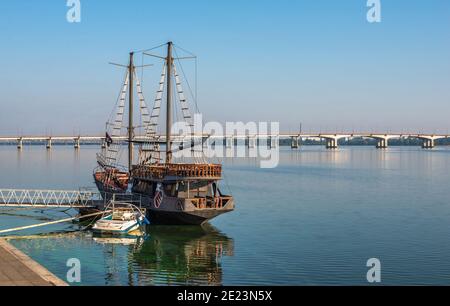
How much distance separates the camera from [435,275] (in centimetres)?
3203

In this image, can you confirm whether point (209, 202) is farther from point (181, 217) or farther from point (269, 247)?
point (269, 247)

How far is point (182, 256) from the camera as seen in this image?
37438 mm

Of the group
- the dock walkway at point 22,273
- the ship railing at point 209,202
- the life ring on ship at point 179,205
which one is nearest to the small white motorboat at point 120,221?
the life ring on ship at point 179,205

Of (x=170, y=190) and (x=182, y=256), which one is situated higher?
(x=170, y=190)

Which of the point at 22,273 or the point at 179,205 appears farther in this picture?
the point at 179,205

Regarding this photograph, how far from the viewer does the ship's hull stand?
46.0 m

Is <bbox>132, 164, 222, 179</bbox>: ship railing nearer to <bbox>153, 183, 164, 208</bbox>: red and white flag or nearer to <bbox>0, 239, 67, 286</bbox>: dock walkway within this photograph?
<bbox>153, 183, 164, 208</bbox>: red and white flag

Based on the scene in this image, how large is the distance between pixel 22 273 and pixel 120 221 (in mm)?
22404

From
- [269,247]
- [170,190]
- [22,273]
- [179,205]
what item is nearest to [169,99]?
[170,190]

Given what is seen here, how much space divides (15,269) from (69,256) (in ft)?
44.2

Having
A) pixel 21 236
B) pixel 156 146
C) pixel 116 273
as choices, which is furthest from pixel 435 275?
pixel 156 146

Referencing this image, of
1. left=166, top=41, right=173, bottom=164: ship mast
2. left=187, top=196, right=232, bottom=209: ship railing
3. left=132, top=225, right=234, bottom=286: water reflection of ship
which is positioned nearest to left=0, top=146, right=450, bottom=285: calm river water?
left=132, top=225, right=234, bottom=286: water reflection of ship

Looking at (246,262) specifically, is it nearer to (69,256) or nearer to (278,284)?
(278,284)
